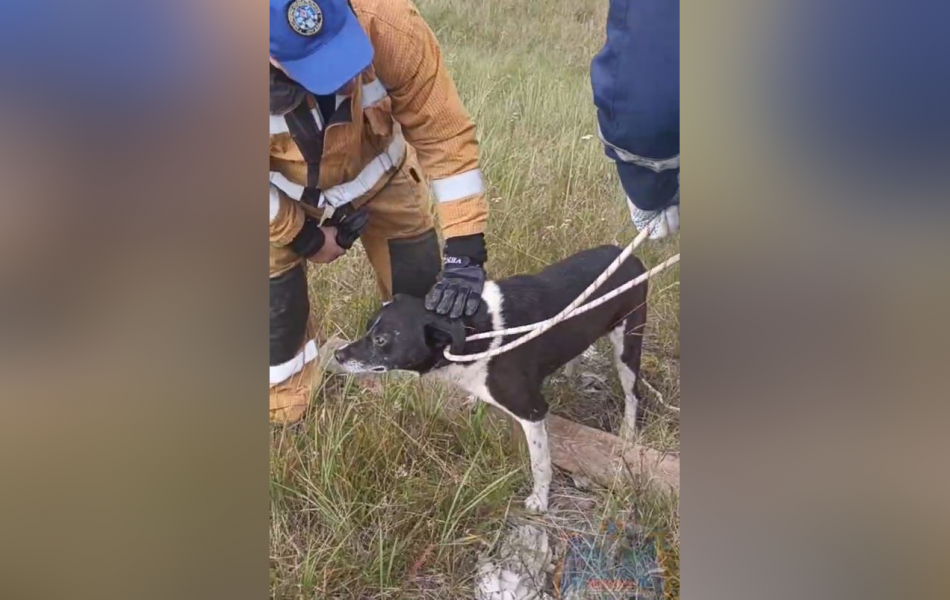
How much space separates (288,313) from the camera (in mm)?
1724

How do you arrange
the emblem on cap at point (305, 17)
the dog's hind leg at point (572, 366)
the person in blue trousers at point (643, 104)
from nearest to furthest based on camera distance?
the emblem on cap at point (305, 17), the person in blue trousers at point (643, 104), the dog's hind leg at point (572, 366)

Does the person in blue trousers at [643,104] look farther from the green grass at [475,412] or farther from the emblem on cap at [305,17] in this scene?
the emblem on cap at [305,17]

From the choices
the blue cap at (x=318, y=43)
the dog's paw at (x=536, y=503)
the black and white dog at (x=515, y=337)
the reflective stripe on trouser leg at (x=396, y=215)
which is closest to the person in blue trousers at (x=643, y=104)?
the black and white dog at (x=515, y=337)

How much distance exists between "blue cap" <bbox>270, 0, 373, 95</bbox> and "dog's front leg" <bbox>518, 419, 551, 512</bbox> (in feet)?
2.82

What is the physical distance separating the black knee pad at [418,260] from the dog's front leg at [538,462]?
385 mm

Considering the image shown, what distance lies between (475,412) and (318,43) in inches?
34.3

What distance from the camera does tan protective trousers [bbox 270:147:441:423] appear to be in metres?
1.74

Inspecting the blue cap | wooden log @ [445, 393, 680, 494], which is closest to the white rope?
wooden log @ [445, 393, 680, 494]

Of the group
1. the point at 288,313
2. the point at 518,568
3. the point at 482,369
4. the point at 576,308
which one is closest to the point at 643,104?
the point at 576,308

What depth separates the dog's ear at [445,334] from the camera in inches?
68.8

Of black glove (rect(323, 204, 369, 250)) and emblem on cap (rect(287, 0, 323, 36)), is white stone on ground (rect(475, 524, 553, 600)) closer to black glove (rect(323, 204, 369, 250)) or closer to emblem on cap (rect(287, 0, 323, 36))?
black glove (rect(323, 204, 369, 250))
